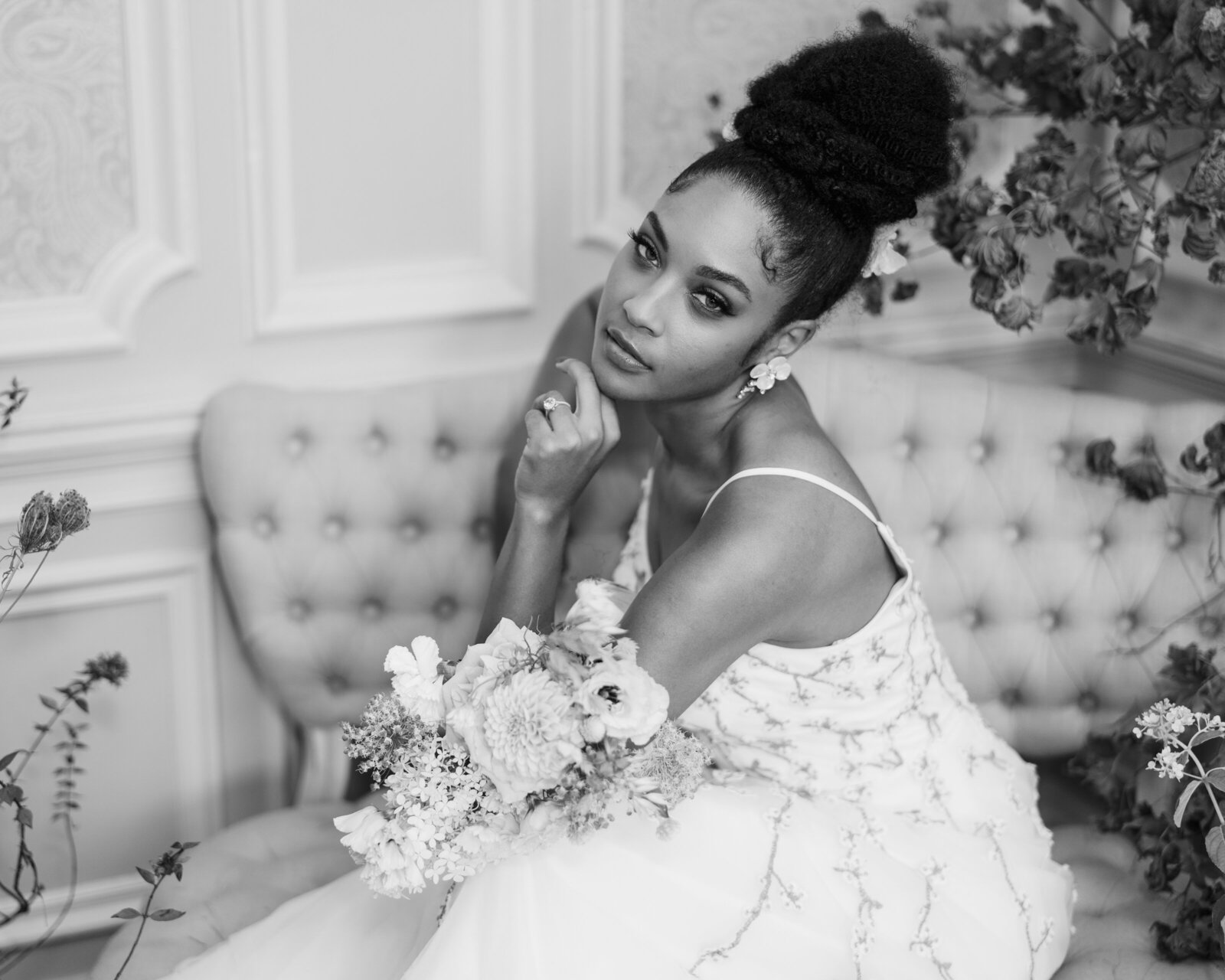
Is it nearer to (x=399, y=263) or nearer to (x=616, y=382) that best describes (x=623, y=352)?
(x=616, y=382)

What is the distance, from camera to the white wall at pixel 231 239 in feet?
7.22

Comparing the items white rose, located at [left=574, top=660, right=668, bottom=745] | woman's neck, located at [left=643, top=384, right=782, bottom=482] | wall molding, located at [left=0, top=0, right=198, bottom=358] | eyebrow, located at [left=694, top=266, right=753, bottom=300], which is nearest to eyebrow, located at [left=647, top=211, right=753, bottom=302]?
eyebrow, located at [left=694, top=266, right=753, bottom=300]

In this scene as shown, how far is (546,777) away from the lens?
1457 mm

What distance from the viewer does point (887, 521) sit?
8.29 ft

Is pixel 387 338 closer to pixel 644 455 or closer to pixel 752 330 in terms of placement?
pixel 644 455

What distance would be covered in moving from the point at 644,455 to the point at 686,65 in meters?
0.75

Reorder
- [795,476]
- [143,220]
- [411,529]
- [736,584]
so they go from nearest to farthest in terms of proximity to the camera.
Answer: [736,584] → [795,476] → [143,220] → [411,529]

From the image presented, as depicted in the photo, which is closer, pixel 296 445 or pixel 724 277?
pixel 724 277

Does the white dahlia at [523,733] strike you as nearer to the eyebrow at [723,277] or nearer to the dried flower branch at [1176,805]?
the eyebrow at [723,277]

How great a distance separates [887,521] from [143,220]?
135 centimetres

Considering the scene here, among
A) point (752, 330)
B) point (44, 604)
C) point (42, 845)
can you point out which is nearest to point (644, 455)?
point (752, 330)

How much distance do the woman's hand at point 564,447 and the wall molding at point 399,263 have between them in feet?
2.07

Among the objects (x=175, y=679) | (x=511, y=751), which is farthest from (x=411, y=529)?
(x=511, y=751)

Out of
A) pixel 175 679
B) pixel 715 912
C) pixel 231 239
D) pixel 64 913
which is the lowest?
pixel 64 913
